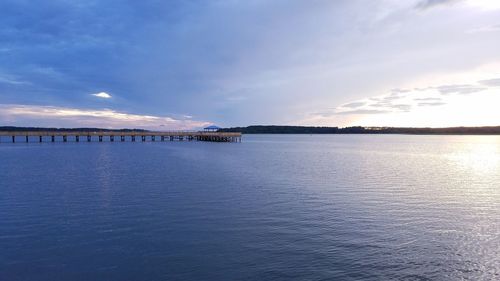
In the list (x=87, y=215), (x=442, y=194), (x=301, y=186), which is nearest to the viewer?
(x=87, y=215)

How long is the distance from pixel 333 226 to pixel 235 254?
17.5ft

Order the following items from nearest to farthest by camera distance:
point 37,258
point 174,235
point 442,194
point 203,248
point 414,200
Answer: point 37,258 < point 203,248 < point 174,235 < point 414,200 < point 442,194

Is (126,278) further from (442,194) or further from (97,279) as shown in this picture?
(442,194)

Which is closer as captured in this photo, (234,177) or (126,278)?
(126,278)

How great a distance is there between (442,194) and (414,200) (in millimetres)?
3935

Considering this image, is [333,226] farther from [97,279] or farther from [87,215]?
[87,215]

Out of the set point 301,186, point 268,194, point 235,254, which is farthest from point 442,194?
point 235,254

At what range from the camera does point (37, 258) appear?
1181 centimetres

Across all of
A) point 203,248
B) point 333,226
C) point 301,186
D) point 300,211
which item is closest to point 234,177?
point 301,186

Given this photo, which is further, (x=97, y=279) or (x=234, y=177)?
(x=234, y=177)

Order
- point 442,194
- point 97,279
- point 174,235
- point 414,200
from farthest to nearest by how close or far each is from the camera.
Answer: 1. point 442,194
2. point 414,200
3. point 174,235
4. point 97,279

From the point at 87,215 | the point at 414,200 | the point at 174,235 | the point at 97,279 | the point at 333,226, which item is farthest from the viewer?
the point at 414,200

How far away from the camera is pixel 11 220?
54.0 feet

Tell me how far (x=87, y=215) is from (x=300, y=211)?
1003cm
